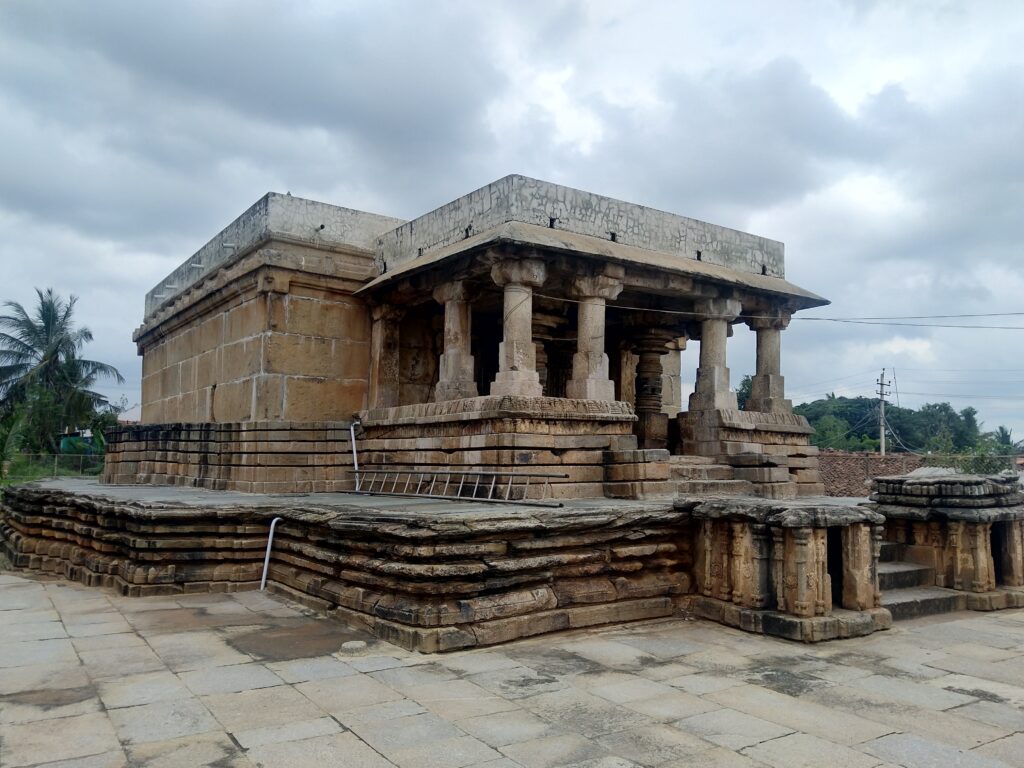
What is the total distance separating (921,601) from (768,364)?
585 centimetres

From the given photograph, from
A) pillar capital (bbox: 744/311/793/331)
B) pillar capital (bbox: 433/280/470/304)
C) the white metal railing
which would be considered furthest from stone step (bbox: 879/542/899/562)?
pillar capital (bbox: 433/280/470/304)

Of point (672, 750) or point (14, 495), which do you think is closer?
point (672, 750)

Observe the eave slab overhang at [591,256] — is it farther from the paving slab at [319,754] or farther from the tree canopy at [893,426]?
the tree canopy at [893,426]

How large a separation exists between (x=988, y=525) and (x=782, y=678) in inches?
140

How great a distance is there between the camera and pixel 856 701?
430 centimetres

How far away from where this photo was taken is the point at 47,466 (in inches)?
980

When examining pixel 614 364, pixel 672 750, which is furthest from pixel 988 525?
pixel 614 364

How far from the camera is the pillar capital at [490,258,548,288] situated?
931cm

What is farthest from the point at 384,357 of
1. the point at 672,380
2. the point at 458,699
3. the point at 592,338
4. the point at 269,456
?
the point at 458,699

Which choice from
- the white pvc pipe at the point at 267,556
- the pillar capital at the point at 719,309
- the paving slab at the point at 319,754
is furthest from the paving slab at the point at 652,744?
the pillar capital at the point at 719,309

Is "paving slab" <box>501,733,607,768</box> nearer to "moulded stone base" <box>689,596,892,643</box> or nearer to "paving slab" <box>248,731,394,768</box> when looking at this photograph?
"paving slab" <box>248,731,394,768</box>

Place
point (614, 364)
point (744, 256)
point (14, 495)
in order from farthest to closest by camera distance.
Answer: point (614, 364)
point (744, 256)
point (14, 495)

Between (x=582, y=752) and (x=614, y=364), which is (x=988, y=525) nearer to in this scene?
(x=582, y=752)

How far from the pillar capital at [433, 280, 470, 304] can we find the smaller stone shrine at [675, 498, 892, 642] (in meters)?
4.67
